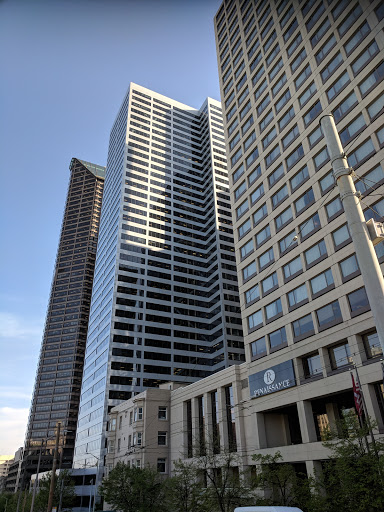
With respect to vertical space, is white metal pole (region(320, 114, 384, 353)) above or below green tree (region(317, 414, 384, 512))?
above

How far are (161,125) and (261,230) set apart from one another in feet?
362

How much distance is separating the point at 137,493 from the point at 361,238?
42.6 metres

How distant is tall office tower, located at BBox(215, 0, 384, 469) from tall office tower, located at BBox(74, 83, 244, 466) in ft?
195

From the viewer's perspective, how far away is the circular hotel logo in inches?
1821

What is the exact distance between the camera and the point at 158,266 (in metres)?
126

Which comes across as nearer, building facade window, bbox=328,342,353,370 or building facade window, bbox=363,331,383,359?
building facade window, bbox=363,331,383,359

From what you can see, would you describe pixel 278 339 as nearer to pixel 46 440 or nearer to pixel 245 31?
pixel 245 31

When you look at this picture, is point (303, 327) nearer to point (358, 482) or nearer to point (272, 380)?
point (272, 380)

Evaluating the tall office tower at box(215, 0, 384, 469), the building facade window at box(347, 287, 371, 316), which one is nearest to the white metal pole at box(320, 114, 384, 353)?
the tall office tower at box(215, 0, 384, 469)

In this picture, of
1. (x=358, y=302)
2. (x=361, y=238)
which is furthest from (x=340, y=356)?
(x=361, y=238)

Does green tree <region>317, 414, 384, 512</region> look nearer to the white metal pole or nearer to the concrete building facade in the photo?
the white metal pole

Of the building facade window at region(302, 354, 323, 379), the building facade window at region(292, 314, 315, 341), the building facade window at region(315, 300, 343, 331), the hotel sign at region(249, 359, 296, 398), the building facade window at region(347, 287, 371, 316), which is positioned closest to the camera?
the building facade window at region(347, 287, 371, 316)

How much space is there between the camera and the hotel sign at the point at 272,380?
145 ft

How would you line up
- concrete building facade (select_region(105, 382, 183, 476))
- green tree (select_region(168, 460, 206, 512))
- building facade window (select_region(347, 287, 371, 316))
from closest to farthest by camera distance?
1. green tree (select_region(168, 460, 206, 512))
2. building facade window (select_region(347, 287, 371, 316))
3. concrete building facade (select_region(105, 382, 183, 476))
